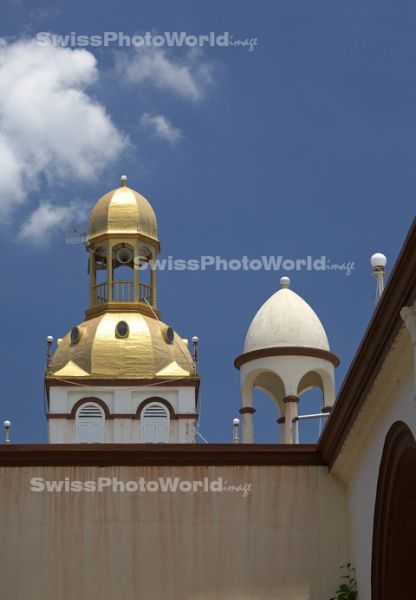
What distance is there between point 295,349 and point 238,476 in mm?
12087

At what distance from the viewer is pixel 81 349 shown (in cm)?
5081

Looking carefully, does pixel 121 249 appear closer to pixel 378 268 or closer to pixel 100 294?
pixel 100 294

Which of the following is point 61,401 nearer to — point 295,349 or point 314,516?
point 295,349

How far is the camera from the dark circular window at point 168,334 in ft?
168

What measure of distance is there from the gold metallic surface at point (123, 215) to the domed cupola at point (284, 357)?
20.2 metres

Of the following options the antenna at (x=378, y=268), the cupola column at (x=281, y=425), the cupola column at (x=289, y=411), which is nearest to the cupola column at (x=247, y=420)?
the cupola column at (x=289, y=411)

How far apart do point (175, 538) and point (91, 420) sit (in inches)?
1266

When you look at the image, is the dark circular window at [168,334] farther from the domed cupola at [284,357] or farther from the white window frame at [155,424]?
the domed cupola at [284,357]

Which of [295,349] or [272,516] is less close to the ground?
[295,349]

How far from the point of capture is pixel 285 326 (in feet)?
99.6

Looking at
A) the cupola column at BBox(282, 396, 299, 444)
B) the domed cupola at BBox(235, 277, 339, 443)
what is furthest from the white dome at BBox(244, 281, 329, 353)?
the cupola column at BBox(282, 396, 299, 444)

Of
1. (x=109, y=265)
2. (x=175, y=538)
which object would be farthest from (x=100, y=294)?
(x=175, y=538)

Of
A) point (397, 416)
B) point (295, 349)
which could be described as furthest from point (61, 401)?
point (397, 416)

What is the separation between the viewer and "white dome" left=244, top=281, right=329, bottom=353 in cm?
3039
